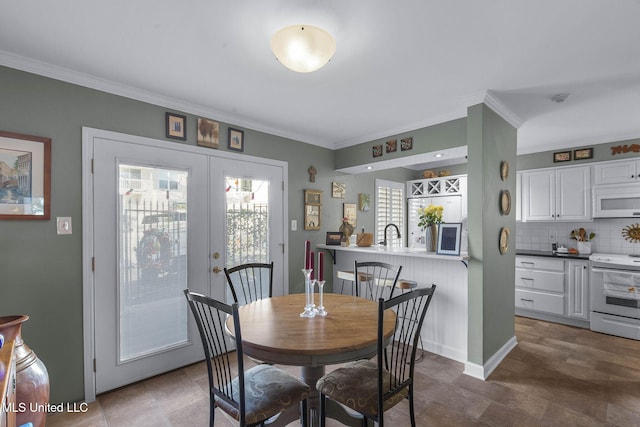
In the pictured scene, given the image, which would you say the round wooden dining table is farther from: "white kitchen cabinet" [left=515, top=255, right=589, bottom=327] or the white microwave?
the white microwave

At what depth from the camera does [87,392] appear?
2297 millimetres

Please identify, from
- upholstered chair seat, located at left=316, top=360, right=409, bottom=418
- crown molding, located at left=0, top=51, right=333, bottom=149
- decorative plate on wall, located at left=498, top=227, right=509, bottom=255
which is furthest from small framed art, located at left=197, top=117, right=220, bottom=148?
decorative plate on wall, located at left=498, top=227, right=509, bottom=255

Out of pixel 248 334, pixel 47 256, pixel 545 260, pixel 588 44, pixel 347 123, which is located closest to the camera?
pixel 248 334

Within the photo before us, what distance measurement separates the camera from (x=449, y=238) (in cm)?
287

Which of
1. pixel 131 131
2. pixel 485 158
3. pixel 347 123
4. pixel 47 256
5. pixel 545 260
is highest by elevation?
pixel 347 123

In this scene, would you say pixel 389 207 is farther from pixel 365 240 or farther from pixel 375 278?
pixel 375 278

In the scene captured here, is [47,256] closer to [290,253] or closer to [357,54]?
[290,253]

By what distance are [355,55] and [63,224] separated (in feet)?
7.65

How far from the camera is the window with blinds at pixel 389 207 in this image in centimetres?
514

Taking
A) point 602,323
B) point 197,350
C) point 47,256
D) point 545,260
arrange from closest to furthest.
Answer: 1. point 47,256
2. point 197,350
3. point 602,323
4. point 545,260

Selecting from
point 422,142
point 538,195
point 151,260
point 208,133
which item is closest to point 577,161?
point 538,195

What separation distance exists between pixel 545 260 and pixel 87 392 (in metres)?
5.07

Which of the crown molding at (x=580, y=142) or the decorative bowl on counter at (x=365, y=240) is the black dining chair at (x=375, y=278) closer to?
the decorative bowl on counter at (x=365, y=240)

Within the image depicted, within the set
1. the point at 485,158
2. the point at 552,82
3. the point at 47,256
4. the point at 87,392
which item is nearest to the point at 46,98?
the point at 47,256
